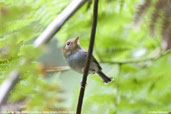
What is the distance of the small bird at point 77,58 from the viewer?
0.97 meters

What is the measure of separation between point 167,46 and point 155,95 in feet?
0.53

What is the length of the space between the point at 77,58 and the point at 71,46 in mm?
52

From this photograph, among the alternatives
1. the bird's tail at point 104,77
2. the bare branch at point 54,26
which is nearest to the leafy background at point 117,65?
the bird's tail at point 104,77

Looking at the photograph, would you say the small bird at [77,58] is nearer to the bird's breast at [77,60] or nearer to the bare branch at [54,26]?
the bird's breast at [77,60]

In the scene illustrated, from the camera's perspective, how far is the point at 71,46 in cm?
106

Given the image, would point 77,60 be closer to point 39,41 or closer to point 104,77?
point 104,77

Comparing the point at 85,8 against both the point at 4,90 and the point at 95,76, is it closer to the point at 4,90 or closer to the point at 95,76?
the point at 95,76

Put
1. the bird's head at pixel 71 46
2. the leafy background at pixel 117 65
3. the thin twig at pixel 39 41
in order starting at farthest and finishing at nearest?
the bird's head at pixel 71 46, the leafy background at pixel 117 65, the thin twig at pixel 39 41

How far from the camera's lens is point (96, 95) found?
0.96 metres

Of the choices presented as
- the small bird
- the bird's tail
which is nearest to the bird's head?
the small bird

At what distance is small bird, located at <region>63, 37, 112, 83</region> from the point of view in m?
0.97

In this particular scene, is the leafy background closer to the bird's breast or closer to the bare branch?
the bird's breast

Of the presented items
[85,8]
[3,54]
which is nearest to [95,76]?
[85,8]

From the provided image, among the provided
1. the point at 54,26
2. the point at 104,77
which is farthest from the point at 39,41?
the point at 104,77
